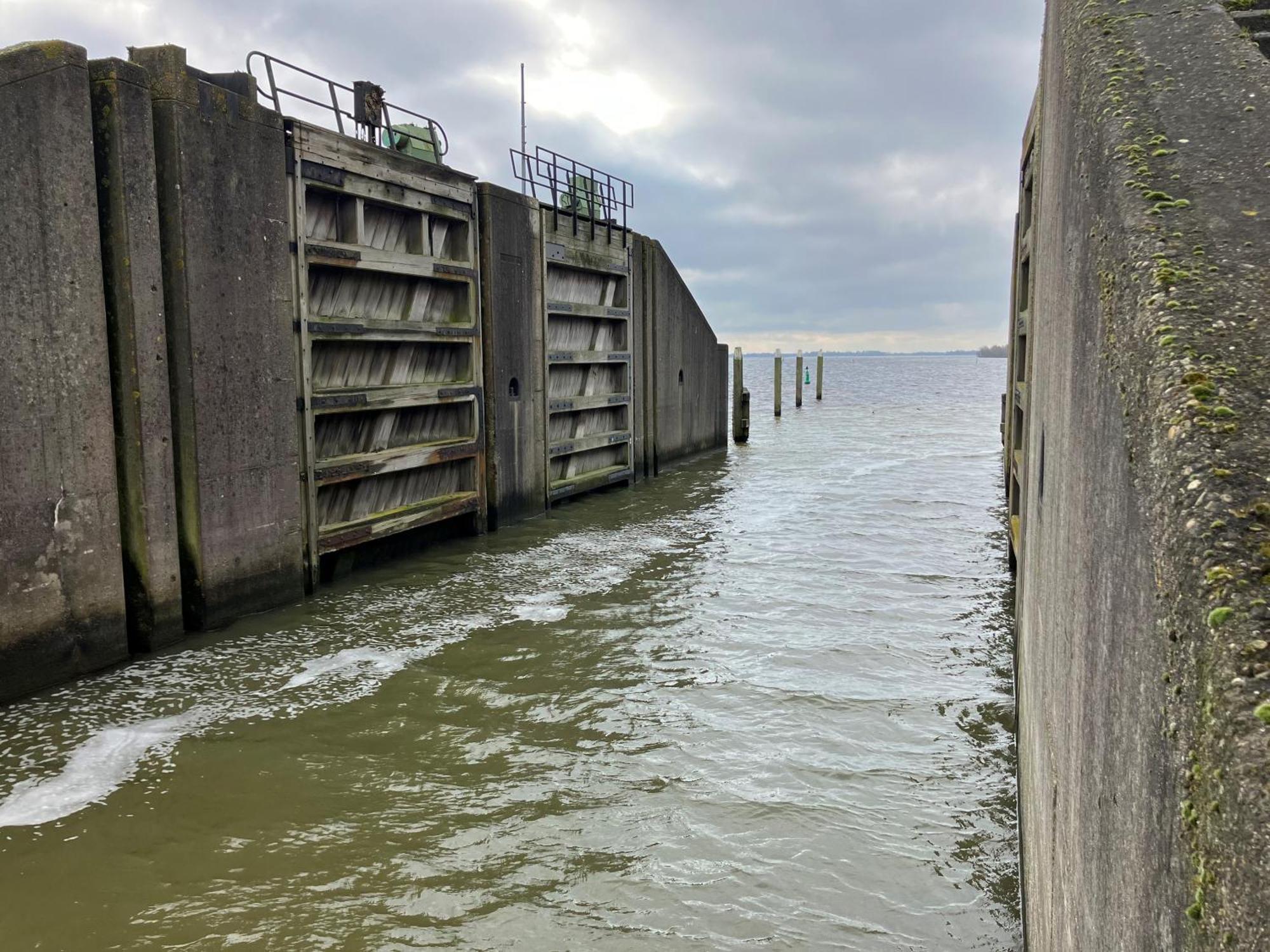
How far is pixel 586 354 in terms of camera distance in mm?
15289

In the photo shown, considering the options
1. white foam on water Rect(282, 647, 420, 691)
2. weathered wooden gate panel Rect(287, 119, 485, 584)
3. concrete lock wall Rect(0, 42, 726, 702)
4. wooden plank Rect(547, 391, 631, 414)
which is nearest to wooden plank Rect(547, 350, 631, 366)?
wooden plank Rect(547, 391, 631, 414)

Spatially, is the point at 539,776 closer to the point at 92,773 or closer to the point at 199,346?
the point at 92,773

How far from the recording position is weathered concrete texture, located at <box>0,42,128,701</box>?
20.4 ft

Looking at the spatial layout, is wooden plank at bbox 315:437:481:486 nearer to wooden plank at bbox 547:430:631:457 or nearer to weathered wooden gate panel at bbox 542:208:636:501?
wooden plank at bbox 547:430:631:457

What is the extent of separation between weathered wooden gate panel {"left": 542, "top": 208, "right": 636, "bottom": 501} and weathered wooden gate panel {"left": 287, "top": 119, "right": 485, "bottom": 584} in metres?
2.24

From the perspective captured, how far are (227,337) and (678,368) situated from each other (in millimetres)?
12676

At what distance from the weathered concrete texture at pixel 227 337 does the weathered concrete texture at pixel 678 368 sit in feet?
31.9

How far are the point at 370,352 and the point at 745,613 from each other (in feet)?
16.0

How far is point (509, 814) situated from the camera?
4.82 metres

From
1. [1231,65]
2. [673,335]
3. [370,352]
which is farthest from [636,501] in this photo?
[1231,65]

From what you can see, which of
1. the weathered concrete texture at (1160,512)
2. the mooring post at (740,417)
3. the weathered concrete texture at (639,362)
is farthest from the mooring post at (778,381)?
the weathered concrete texture at (1160,512)

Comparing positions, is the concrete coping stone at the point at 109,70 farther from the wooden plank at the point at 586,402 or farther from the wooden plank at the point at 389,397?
the wooden plank at the point at 586,402

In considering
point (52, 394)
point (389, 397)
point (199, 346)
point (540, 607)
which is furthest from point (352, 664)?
point (389, 397)

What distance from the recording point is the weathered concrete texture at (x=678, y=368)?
18.2 m
